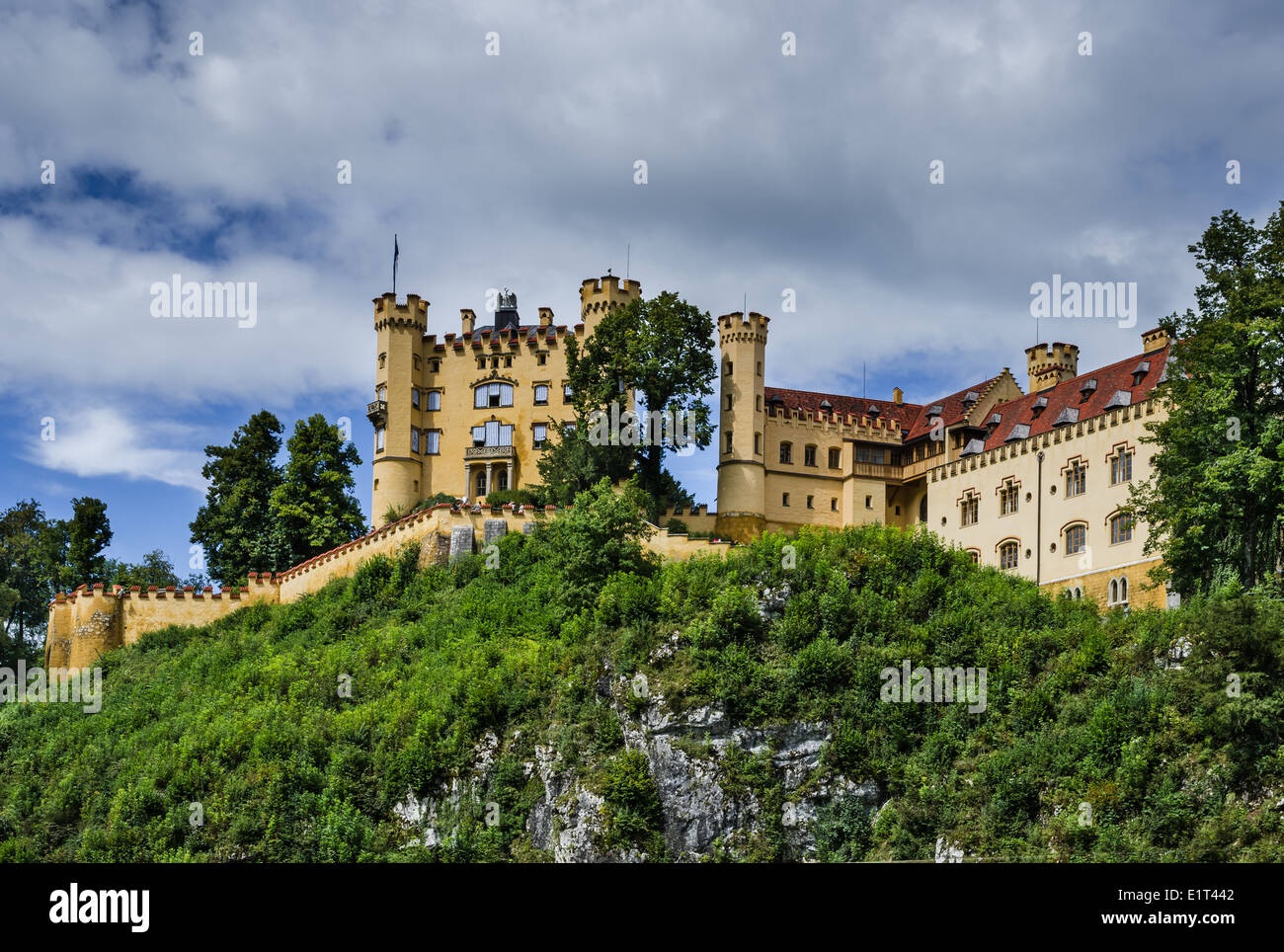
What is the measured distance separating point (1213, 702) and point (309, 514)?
45009mm

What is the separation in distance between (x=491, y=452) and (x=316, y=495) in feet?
32.7

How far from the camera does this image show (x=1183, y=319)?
49.5 meters

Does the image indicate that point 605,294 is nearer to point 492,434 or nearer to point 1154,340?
point 492,434

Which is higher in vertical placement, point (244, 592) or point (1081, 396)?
point (1081, 396)

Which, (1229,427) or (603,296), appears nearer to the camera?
(1229,427)

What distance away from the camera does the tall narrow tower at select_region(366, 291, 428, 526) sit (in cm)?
7506

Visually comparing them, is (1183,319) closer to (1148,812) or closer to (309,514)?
(1148,812)

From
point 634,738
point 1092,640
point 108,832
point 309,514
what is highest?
point 309,514

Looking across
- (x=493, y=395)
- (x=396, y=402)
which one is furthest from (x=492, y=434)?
(x=396, y=402)

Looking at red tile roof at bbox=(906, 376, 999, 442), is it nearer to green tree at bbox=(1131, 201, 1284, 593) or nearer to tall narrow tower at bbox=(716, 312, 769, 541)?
tall narrow tower at bbox=(716, 312, 769, 541)

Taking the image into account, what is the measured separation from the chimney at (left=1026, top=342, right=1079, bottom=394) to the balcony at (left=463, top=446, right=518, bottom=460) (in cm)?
2794

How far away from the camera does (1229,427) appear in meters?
46.8

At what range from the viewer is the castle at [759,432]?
2672 inches
